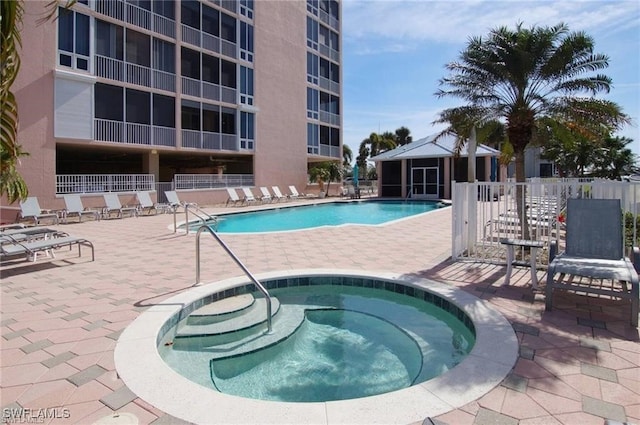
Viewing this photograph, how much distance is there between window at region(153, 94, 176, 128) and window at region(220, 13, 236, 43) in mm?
5485

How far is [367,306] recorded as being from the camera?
552 centimetres

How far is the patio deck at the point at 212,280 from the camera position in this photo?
2.65 metres

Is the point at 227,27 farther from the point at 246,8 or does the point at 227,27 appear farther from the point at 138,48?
the point at 138,48

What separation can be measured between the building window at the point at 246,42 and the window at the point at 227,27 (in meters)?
0.53

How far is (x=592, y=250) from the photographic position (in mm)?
5066

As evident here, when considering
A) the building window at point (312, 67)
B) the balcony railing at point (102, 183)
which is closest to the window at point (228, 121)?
the balcony railing at point (102, 183)

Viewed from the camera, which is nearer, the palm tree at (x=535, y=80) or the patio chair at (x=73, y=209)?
the palm tree at (x=535, y=80)

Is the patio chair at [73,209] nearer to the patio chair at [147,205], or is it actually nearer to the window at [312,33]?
the patio chair at [147,205]

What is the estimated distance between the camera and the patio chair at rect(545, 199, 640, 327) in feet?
14.5

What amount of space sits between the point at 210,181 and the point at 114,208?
659 cm

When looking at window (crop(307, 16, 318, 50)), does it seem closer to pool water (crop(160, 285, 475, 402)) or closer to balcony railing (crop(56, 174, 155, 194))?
balcony railing (crop(56, 174, 155, 194))

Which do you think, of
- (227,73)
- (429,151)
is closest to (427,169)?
(429,151)

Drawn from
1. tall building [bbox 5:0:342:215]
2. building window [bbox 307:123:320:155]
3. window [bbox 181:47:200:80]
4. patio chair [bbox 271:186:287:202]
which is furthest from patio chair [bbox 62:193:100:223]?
building window [bbox 307:123:320:155]

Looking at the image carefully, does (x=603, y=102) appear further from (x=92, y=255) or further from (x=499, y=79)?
(x=92, y=255)
